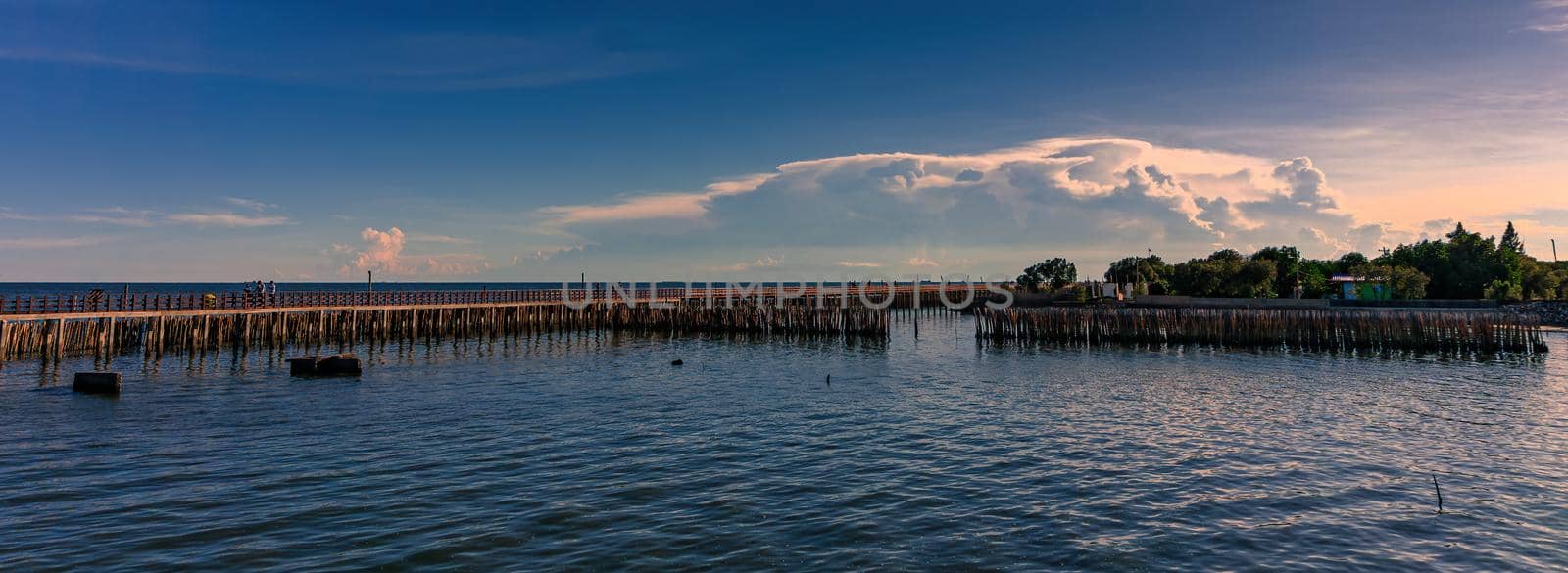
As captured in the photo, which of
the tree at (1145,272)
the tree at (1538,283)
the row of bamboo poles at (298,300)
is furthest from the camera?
the tree at (1145,272)

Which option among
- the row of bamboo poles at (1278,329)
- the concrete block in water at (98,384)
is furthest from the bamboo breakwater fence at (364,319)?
the concrete block in water at (98,384)

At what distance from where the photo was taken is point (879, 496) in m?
14.8

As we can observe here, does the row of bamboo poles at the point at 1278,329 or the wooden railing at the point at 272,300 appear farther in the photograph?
the row of bamboo poles at the point at 1278,329

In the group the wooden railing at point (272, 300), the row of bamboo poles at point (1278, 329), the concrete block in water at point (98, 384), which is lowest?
the concrete block in water at point (98, 384)

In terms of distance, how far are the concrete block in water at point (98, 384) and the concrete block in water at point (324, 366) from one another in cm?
616

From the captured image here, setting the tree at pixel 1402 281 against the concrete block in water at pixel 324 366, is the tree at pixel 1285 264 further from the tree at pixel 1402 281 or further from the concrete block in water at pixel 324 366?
the concrete block in water at pixel 324 366

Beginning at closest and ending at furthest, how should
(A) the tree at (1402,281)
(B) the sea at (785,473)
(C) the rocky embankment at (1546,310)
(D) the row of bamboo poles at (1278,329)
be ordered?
(B) the sea at (785,473), (D) the row of bamboo poles at (1278,329), (C) the rocky embankment at (1546,310), (A) the tree at (1402,281)

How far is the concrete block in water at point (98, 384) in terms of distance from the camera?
26.7 m

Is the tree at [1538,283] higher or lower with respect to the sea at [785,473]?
higher

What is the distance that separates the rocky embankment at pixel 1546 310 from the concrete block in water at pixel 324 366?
6821 cm

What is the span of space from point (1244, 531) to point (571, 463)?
1307 centimetres

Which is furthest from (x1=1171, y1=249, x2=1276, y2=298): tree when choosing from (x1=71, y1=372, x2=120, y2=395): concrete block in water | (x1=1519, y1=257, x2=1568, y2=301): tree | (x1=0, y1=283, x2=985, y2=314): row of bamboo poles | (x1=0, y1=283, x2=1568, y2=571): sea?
(x1=71, y1=372, x2=120, y2=395): concrete block in water

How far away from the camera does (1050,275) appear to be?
85.1 m

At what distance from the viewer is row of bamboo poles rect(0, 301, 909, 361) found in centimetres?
3981
